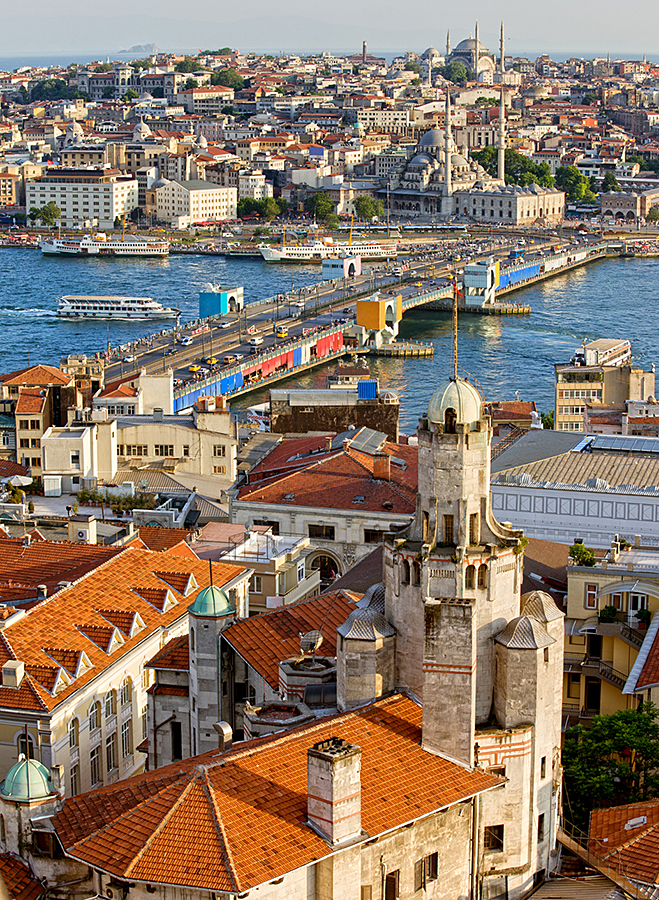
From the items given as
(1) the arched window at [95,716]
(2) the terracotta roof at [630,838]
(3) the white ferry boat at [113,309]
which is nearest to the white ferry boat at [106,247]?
(3) the white ferry boat at [113,309]

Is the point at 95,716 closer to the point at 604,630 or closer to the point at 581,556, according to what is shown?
the point at 604,630

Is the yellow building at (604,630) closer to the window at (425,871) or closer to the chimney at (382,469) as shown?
the window at (425,871)

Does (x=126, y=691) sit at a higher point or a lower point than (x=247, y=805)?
lower

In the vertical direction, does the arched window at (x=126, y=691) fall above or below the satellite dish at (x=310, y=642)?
below

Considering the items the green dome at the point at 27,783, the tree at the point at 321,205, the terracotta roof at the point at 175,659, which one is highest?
the green dome at the point at 27,783

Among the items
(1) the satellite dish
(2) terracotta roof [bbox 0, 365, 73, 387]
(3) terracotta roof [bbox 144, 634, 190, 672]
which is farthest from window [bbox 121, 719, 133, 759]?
(2) terracotta roof [bbox 0, 365, 73, 387]

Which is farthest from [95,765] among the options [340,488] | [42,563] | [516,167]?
[516,167]

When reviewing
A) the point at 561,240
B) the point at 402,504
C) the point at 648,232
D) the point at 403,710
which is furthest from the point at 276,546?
the point at 648,232
